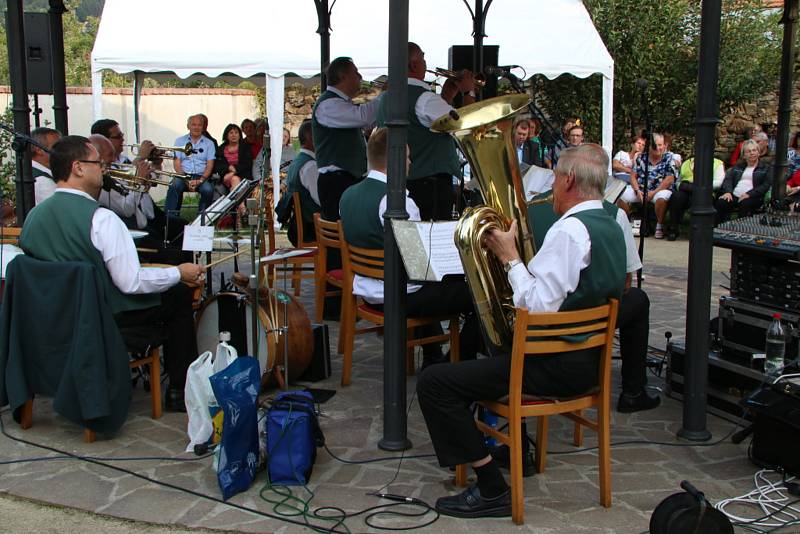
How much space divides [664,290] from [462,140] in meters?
5.08

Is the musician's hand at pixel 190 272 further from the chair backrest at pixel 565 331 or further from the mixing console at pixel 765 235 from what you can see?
the mixing console at pixel 765 235

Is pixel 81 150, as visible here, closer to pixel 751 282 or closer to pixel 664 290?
pixel 751 282

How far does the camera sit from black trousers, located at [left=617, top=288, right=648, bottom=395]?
4406 millimetres

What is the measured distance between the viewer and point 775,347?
4109mm

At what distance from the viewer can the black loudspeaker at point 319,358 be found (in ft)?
16.6

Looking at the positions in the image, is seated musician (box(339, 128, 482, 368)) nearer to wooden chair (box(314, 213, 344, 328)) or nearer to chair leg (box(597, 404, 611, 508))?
wooden chair (box(314, 213, 344, 328))

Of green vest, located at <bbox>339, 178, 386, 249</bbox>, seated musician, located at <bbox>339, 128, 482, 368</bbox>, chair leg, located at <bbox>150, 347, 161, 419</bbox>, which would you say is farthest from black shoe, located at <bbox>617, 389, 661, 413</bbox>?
chair leg, located at <bbox>150, 347, 161, 419</bbox>

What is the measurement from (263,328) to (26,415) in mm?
1267

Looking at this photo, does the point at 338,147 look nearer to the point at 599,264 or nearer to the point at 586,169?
the point at 586,169

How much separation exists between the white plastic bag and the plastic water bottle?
256 centimetres

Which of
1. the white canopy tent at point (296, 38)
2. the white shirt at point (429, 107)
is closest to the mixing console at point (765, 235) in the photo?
the white shirt at point (429, 107)

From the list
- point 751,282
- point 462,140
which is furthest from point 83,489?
point 751,282

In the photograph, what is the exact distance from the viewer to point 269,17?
35.9 feet

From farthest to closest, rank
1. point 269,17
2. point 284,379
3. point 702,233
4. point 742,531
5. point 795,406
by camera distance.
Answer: point 269,17 < point 284,379 < point 702,233 < point 795,406 < point 742,531
